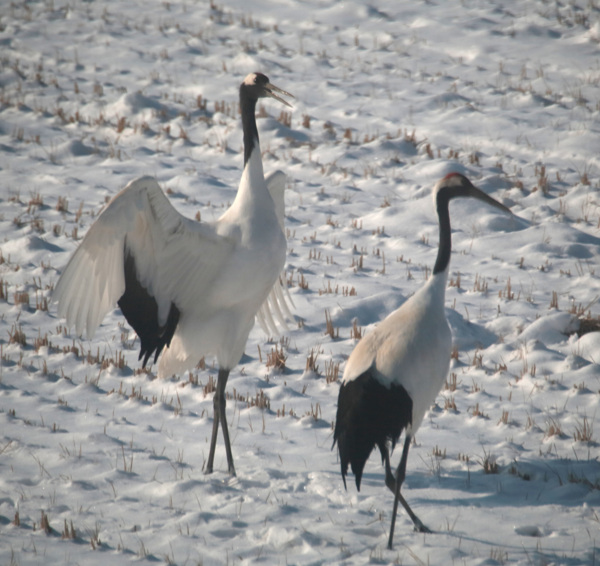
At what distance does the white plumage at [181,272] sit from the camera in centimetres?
422

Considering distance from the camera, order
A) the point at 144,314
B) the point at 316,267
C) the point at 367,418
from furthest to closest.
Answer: the point at 316,267, the point at 144,314, the point at 367,418

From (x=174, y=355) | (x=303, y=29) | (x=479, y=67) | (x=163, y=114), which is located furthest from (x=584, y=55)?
(x=174, y=355)

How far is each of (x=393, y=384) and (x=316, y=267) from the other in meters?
4.02

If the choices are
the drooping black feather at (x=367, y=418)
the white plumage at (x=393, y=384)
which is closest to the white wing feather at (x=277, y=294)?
the white plumage at (x=393, y=384)

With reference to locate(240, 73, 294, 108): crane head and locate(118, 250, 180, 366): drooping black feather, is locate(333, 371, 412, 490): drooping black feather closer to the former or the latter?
Answer: locate(118, 250, 180, 366): drooping black feather

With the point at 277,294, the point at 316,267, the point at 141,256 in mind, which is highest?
the point at 141,256

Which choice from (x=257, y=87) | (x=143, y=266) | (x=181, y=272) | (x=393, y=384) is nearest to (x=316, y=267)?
(x=257, y=87)

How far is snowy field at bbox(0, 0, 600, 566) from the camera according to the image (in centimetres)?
385

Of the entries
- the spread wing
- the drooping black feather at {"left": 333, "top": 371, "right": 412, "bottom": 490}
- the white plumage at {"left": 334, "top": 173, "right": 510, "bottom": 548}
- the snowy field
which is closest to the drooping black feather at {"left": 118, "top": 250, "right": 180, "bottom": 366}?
the spread wing

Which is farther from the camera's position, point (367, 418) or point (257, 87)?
point (257, 87)

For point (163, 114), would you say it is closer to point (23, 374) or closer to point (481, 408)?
point (23, 374)

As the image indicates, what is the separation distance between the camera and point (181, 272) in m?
4.65

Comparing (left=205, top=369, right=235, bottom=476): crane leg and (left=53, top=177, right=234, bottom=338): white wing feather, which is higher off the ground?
(left=53, top=177, right=234, bottom=338): white wing feather

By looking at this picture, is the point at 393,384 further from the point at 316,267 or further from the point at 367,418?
the point at 316,267
